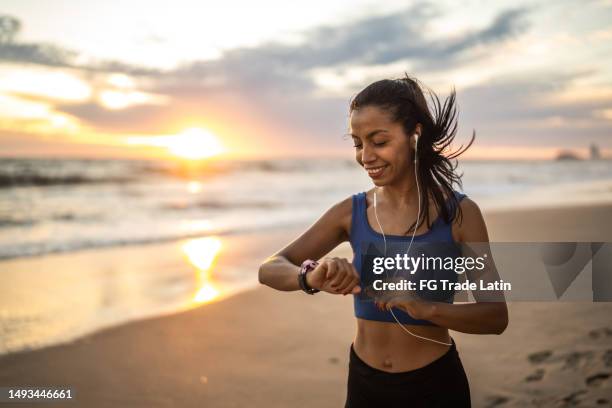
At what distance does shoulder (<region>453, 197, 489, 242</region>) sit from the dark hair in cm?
3

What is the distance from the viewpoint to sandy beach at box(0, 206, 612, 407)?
4188 millimetres

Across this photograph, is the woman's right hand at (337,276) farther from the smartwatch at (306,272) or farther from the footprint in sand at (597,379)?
the footprint in sand at (597,379)

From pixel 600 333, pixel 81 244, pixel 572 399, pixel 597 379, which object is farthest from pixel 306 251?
pixel 81 244

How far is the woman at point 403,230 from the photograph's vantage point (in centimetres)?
221

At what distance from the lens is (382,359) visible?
2295 mm

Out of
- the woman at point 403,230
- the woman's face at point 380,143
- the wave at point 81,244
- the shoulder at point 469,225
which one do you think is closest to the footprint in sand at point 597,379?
the woman at point 403,230

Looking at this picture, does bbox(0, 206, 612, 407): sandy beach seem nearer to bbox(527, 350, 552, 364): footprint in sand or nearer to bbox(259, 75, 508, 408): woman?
bbox(527, 350, 552, 364): footprint in sand

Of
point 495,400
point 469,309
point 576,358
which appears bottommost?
point 495,400

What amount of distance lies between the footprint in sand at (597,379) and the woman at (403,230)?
2.30m

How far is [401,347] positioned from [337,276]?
66 cm

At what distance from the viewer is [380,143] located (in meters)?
2.26

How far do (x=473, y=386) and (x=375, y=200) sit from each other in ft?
8.67

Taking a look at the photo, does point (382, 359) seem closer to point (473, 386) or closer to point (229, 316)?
point (473, 386)

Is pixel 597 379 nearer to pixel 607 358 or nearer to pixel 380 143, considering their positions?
pixel 607 358
